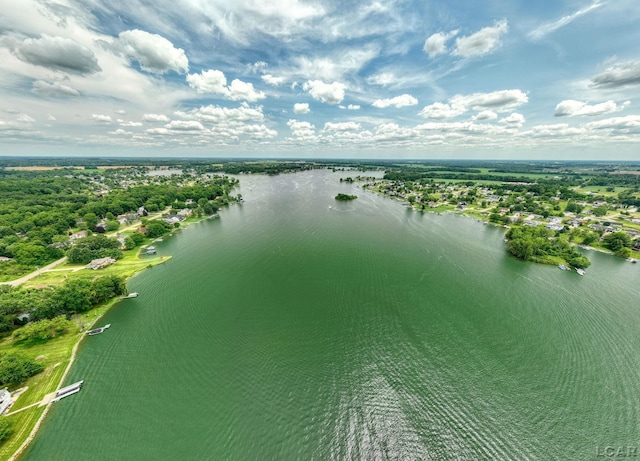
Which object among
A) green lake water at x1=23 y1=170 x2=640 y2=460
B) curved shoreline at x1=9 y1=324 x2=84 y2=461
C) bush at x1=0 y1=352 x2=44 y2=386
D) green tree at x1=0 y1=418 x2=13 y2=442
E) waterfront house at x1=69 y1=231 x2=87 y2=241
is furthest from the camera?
Answer: waterfront house at x1=69 y1=231 x2=87 y2=241

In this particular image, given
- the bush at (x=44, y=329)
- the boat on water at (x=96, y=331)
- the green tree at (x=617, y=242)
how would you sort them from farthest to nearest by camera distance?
the green tree at (x=617, y=242) → the boat on water at (x=96, y=331) → the bush at (x=44, y=329)

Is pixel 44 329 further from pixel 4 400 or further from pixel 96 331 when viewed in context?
pixel 4 400

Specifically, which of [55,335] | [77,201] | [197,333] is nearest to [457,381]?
[197,333]

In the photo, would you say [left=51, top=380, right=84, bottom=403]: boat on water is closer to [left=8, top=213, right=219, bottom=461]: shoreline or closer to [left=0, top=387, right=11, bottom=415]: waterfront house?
[left=8, top=213, right=219, bottom=461]: shoreline

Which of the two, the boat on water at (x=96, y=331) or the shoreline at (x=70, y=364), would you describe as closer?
the shoreline at (x=70, y=364)

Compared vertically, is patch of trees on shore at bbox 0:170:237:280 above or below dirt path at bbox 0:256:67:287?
above

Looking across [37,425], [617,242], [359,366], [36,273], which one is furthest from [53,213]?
[617,242]

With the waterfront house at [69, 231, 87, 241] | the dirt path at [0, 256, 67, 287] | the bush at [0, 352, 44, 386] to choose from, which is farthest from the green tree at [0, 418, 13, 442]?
the waterfront house at [69, 231, 87, 241]

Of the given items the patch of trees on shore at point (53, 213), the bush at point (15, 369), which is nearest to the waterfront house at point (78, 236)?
the patch of trees on shore at point (53, 213)

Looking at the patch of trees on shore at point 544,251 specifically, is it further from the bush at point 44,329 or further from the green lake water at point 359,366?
the bush at point 44,329
